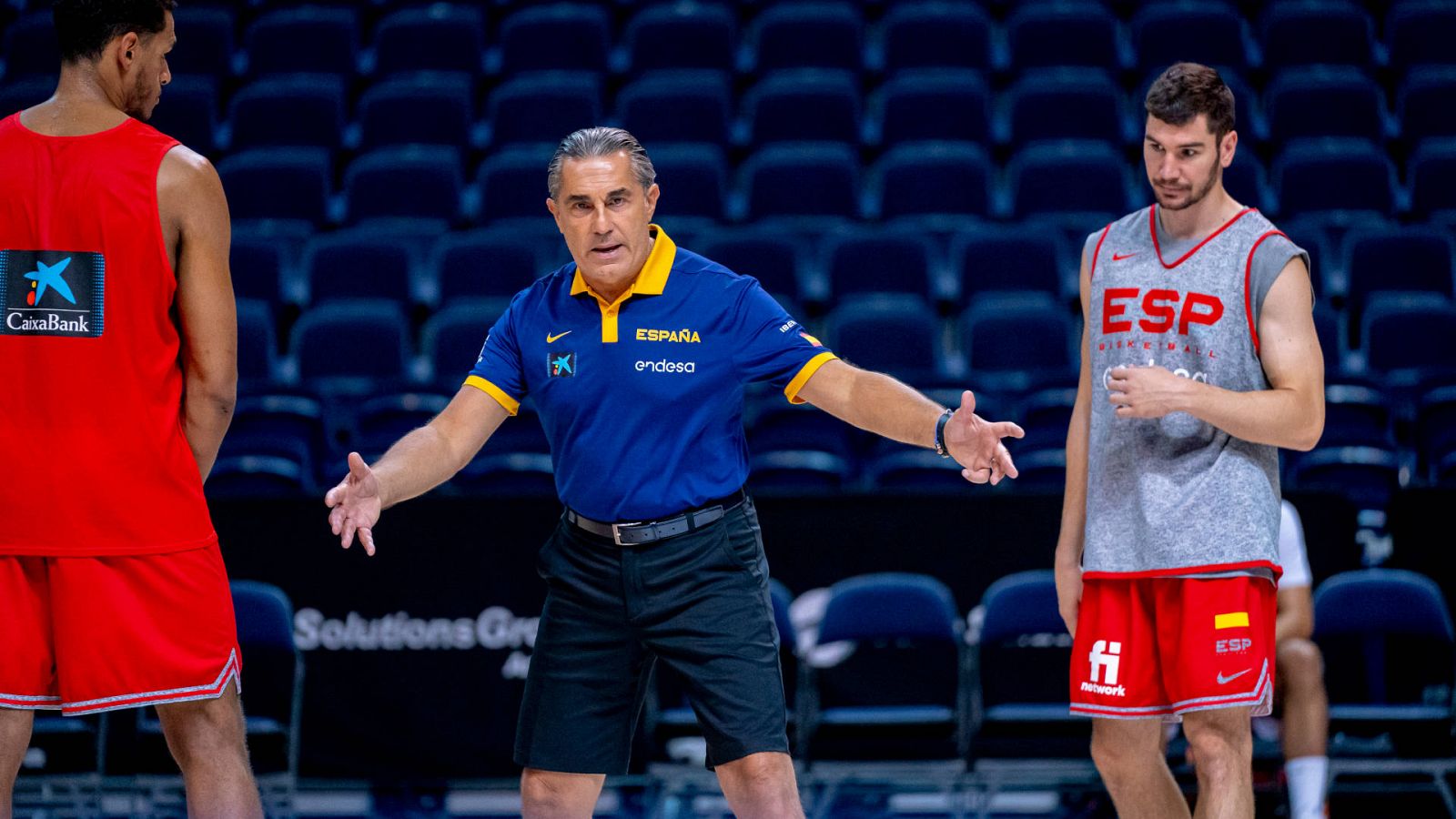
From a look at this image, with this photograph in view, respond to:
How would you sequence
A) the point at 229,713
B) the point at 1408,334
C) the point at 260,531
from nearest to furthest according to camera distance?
1. the point at 229,713
2. the point at 260,531
3. the point at 1408,334

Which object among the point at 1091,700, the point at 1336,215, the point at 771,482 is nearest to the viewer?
the point at 1091,700

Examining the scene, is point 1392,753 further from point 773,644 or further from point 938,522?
point 773,644

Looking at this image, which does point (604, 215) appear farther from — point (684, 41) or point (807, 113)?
point (684, 41)

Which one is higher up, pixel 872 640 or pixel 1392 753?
pixel 872 640

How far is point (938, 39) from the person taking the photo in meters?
11.5

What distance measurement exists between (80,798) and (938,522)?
3.62 meters

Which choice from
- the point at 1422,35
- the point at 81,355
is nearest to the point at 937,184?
the point at 1422,35

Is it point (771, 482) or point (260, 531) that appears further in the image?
point (771, 482)

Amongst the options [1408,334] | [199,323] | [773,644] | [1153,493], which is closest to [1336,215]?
[1408,334]

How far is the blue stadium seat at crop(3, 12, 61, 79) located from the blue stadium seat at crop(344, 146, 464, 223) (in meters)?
2.58

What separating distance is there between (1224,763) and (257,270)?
723cm

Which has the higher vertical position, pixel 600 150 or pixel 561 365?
pixel 600 150

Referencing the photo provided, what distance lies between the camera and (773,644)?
3.79 meters

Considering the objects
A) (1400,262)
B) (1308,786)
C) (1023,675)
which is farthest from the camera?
(1400,262)
